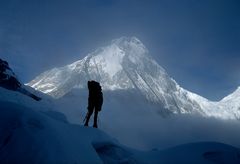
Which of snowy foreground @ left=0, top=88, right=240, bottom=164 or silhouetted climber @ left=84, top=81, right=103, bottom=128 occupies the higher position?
silhouetted climber @ left=84, top=81, right=103, bottom=128

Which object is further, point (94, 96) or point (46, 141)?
point (94, 96)

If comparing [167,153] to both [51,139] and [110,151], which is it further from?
[51,139]

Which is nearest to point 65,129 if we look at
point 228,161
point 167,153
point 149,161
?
point 149,161

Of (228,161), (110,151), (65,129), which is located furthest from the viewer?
(228,161)

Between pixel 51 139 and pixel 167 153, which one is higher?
pixel 167 153

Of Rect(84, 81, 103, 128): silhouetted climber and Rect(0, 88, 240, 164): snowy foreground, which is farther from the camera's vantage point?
Rect(84, 81, 103, 128): silhouetted climber

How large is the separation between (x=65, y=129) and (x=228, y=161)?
11.1 metres

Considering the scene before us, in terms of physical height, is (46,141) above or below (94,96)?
below

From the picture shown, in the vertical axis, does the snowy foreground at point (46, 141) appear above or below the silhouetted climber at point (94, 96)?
below

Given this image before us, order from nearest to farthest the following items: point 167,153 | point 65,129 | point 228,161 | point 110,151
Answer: point 65,129 < point 110,151 < point 228,161 < point 167,153

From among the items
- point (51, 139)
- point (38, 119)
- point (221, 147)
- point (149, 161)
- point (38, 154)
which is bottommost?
point (38, 154)

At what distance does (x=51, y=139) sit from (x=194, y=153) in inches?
438

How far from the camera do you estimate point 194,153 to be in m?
22.2

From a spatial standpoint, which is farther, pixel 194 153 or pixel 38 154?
pixel 194 153
